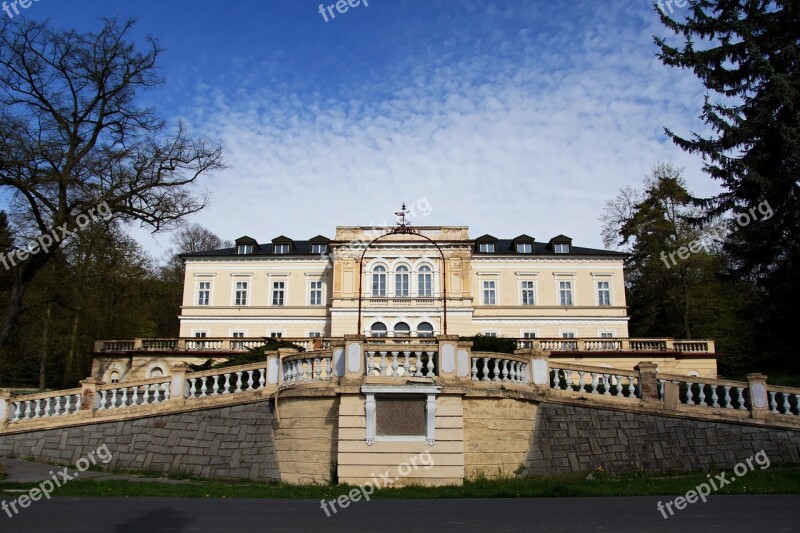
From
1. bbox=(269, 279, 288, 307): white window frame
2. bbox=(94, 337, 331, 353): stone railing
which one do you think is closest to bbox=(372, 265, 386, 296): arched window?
bbox=(269, 279, 288, 307): white window frame

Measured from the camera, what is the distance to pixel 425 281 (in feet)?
140

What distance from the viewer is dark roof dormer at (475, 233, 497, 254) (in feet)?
153

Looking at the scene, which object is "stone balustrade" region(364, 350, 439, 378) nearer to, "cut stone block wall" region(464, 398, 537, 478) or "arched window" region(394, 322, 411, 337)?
"cut stone block wall" region(464, 398, 537, 478)

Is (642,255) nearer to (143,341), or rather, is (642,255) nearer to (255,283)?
(255,283)

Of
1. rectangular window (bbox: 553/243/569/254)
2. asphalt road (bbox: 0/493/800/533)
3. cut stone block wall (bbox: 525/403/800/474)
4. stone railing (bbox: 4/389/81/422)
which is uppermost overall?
rectangular window (bbox: 553/243/569/254)

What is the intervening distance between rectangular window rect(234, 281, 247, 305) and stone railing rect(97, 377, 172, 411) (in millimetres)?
30886

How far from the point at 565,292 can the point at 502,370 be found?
33523 mm

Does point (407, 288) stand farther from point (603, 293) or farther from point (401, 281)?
point (603, 293)

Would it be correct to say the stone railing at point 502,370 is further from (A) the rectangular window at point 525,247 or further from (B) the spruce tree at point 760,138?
(A) the rectangular window at point 525,247

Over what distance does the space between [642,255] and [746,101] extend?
25.5 m

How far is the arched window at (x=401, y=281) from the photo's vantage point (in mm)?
42562

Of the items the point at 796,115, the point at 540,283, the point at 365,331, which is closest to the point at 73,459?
the point at 796,115

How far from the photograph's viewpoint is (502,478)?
38.2ft

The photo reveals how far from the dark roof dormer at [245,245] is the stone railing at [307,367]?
34986 mm
